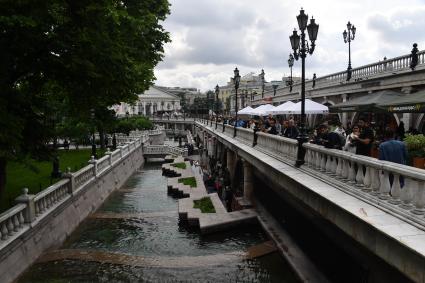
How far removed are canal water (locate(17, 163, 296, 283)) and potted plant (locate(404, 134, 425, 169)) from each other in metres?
5.74

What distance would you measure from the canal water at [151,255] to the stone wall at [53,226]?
394 millimetres

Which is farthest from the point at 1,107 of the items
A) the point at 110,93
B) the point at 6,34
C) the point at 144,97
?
the point at 144,97

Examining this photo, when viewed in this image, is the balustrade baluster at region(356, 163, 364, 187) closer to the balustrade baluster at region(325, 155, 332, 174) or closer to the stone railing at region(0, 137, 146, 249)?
the balustrade baluster at region(325, 155, 332, 174)

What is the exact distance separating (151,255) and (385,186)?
10652mm

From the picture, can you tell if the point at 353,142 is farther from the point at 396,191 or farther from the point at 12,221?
Result: the point at 12,221

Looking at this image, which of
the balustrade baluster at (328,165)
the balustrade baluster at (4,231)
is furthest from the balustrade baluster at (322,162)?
the balustrade baluster at (4,231)

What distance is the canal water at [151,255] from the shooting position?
1403cm

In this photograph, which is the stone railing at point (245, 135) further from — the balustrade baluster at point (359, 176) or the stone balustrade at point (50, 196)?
the balustrade baluster at point (359, 176)

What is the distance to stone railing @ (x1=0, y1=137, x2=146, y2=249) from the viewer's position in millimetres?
13292

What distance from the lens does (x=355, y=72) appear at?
29406 mm

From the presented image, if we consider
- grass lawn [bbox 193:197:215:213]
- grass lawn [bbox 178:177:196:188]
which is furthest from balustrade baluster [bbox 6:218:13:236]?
grass lawn [bbox 178:177:196:188]

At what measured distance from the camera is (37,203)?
15.7 m

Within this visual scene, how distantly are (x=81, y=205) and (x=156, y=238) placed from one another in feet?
16.4

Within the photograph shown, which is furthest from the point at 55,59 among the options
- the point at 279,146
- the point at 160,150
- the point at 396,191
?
the point at 160,150
